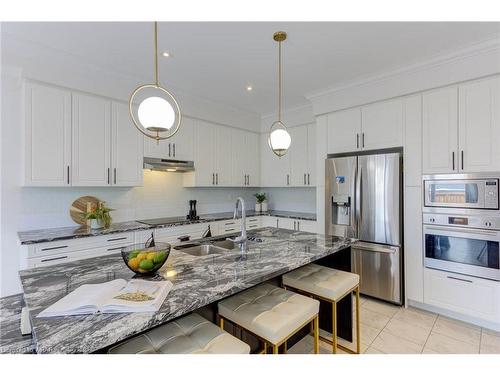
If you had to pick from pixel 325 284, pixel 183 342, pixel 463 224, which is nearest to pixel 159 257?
pixel 183 342

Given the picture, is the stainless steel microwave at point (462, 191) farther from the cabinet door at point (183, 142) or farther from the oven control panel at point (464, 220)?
the cabinet door at point (183, 142)

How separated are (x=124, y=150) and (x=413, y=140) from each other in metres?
3.34

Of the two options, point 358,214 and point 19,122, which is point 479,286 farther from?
point 19,122

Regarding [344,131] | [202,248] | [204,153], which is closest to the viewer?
[202,248]

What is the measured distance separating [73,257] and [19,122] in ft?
4.81

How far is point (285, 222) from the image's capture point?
13.5ft

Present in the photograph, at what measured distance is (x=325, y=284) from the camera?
175cm

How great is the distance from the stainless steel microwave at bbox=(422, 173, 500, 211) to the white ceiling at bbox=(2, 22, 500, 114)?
48.4 inches

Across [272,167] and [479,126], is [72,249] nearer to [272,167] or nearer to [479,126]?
[272,167]
